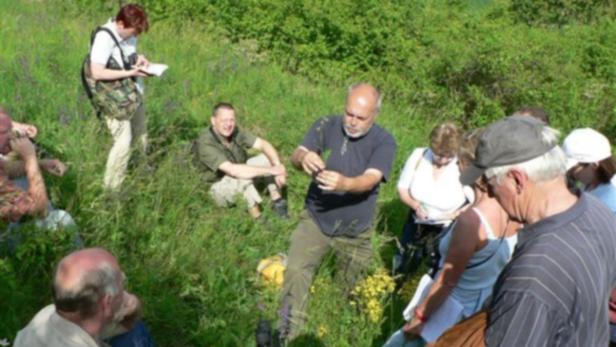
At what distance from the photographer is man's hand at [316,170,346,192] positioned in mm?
4438

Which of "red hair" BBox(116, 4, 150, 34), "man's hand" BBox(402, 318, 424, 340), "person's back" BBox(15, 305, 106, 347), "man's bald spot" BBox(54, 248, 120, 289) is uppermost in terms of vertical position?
"red hair" BBox(116, 4, 150, 34)

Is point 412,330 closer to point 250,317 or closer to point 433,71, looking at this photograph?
point 250,317

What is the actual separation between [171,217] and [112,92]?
1.36 meters

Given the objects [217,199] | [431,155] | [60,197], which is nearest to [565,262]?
[431,155]

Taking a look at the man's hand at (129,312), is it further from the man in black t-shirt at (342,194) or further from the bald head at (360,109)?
the bald head at (360,109)

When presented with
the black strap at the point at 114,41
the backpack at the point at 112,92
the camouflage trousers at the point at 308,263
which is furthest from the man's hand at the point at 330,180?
the black strap at the point at 114,41

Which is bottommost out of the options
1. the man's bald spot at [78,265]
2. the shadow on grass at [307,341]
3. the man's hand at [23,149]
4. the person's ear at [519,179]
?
the shadow on grass at [307,341]

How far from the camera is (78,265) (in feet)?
9.10

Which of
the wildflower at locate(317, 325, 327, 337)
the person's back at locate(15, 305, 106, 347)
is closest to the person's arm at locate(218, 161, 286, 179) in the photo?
the wildflower at locate(317, 325, 327, 337)

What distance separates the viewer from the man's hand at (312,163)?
455cm

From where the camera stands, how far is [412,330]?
11.7ft

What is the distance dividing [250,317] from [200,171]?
203 cm

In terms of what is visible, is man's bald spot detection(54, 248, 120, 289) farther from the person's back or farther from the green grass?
the green grass

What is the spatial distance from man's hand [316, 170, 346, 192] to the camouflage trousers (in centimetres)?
47
